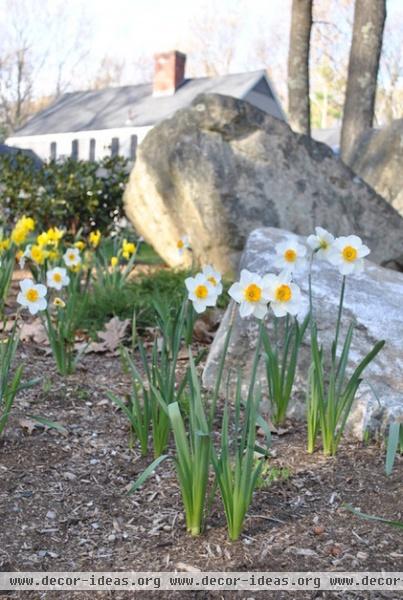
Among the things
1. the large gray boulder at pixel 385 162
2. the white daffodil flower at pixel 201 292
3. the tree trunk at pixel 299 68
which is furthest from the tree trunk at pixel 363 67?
the white daffodil flower at pixel 201 292

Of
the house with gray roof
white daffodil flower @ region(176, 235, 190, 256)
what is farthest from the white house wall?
white daffodil flower @ region(176, 235, 190, 256)

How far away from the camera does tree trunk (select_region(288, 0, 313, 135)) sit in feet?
32.9

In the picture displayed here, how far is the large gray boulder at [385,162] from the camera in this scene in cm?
807

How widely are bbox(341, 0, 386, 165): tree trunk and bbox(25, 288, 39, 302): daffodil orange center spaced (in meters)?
7.22

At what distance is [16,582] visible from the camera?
1810 mm

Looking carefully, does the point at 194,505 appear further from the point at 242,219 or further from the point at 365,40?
the point at 365,40

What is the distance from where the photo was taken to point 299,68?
32.9ft

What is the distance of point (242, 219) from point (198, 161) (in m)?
0.65

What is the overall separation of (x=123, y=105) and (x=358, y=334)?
25.9m

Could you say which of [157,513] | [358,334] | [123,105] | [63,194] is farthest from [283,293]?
[123,105]

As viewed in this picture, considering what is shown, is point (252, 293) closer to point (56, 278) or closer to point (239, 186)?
point (56, 278)

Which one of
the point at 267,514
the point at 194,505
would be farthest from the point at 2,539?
the point at 267,514

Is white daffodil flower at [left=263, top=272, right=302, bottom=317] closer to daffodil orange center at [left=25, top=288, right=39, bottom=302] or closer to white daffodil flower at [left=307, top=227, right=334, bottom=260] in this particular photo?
white daffodil flower at [left=307, top=227, right=334, bottom=260]

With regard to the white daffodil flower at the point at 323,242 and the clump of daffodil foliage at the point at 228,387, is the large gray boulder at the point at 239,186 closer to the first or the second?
the clump of daffodil foliage at the point at 228,387
